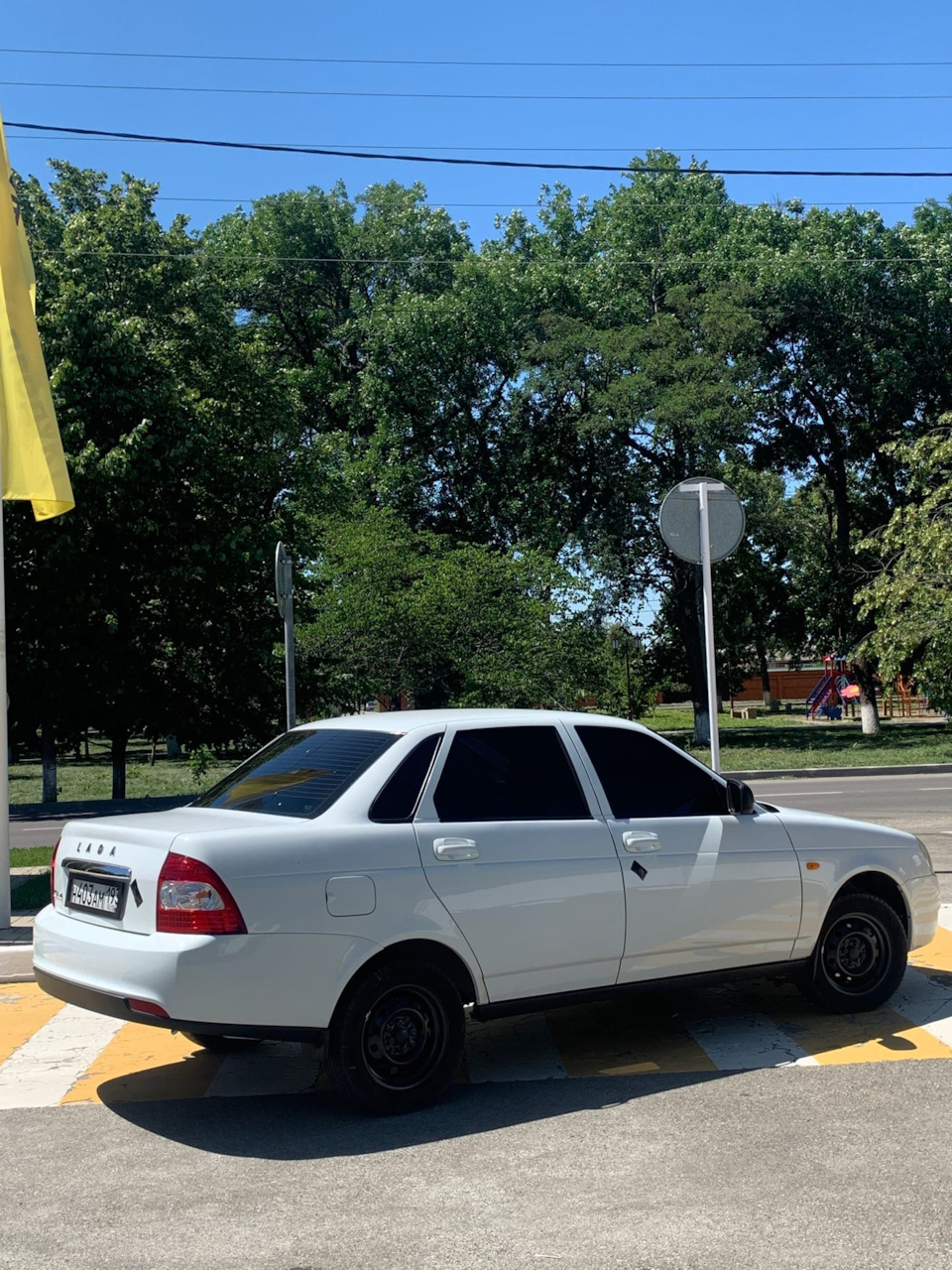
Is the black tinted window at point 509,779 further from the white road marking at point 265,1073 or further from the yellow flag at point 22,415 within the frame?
the yellow flag at point 22,415

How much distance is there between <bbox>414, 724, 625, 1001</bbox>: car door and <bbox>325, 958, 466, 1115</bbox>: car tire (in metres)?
0.24

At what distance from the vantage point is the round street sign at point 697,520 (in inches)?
410

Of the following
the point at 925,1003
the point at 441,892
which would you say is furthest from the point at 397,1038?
the point at 925,1003

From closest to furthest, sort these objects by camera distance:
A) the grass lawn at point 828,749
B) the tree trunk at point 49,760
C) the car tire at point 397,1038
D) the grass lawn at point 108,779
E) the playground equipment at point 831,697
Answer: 1. the car tire at point 397,1038
2. the tree trunk at point 49,760
3. the grass lawn at point 828,749
4. the grass lawn at point 108,779
5. the playground equipment at point 831,697

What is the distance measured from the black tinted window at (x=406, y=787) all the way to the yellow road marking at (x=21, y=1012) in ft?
8.13

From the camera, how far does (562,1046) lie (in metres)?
6.54

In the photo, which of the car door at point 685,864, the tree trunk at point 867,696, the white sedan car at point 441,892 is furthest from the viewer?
the tree trunk at point 867,696

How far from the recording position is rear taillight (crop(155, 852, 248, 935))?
204 inches

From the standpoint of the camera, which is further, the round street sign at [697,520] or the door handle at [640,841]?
the round street sign at [697,520]

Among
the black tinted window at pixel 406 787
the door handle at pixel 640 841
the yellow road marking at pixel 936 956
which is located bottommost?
the yellow road marking at pixel 936 956

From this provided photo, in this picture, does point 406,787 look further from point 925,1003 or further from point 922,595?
point 922,595

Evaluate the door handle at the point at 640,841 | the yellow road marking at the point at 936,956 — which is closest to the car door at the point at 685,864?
the door handle at the point at 640,841

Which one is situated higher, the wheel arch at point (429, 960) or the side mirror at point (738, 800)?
the side mirror at point (738, 800)

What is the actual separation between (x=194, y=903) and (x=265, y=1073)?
4.66 feet
